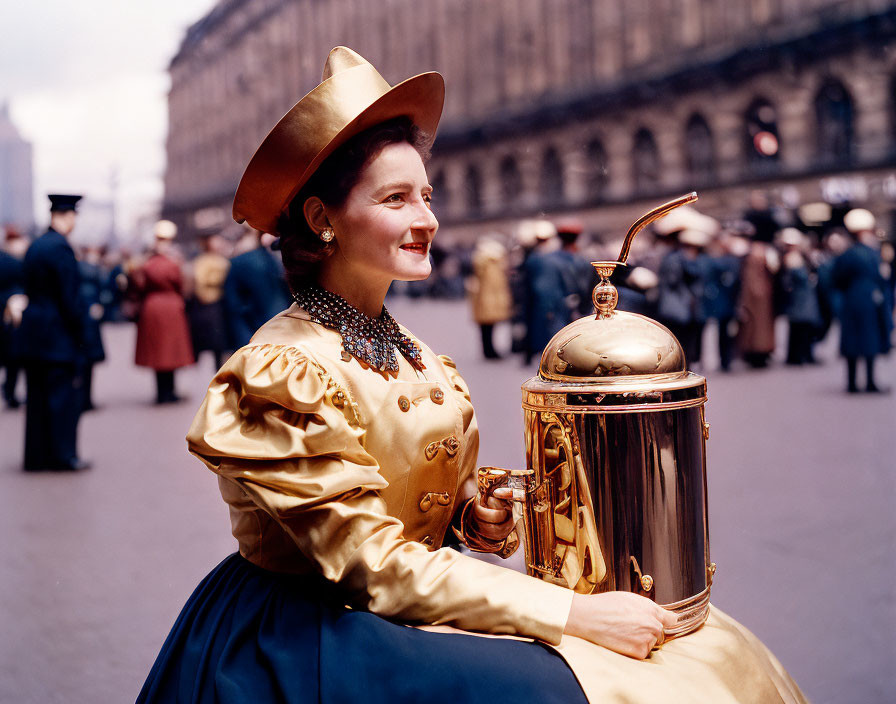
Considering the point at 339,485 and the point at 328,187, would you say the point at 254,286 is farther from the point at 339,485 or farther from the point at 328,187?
the point at 339,485

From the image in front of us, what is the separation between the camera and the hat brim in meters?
1.80

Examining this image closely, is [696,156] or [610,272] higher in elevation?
[696,156]

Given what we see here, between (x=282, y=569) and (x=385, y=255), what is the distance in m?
0.65

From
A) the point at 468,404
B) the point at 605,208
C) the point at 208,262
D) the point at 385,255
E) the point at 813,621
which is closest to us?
the point at 385,255

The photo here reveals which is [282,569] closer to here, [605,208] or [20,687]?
[20,687]

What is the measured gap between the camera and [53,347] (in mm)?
6906

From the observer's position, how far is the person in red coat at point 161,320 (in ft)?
33.9

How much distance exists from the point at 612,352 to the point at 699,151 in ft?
89.0

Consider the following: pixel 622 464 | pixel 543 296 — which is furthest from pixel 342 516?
pixel 543 296

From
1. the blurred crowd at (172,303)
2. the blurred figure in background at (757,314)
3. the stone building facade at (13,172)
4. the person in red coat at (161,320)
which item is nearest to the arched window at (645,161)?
the blurred figure in background at (757,314)

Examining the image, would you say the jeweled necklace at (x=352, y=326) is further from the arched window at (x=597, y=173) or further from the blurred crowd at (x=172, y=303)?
the arched window at (x=597, y=173)

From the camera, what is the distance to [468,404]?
83.6 inches

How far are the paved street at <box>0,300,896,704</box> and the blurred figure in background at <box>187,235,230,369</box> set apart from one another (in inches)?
130

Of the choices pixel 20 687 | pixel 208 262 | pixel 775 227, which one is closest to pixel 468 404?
pixel 20 687
